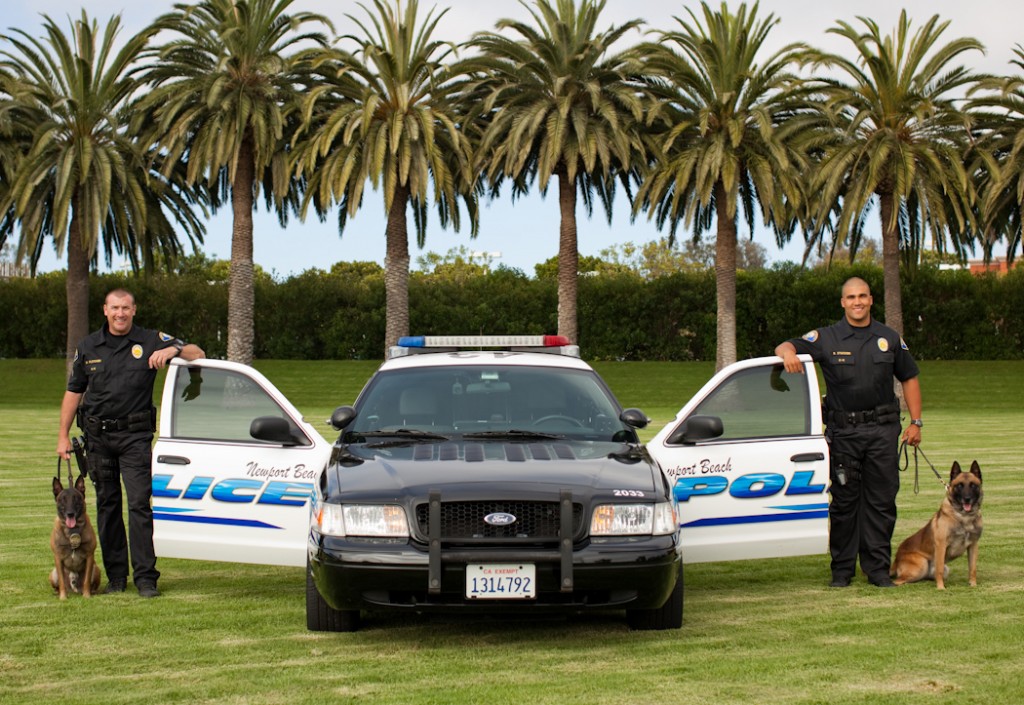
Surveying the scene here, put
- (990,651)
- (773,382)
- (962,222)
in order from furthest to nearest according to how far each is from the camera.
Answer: (962,222), (773,382), (990,651)

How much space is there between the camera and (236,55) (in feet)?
125

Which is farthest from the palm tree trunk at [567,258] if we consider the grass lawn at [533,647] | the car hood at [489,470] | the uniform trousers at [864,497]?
the car hood at [489,470]

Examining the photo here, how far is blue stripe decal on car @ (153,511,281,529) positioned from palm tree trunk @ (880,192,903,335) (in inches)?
1344

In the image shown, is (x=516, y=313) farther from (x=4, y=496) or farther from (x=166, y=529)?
(x=166, y=529)

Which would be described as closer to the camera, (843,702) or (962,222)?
(843,702)

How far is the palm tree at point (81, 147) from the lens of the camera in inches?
1553

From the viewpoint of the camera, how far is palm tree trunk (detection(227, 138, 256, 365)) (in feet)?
132

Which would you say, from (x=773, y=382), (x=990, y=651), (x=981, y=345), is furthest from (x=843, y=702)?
(x=981, y=345)

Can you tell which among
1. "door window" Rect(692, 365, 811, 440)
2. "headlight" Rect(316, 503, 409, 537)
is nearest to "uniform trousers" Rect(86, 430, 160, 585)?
"headlight" Rect(316, 503, 409, 537)

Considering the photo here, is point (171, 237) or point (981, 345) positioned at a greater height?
point (171, 237)

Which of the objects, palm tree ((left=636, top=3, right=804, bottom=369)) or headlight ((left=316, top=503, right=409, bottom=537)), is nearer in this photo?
headlight ((left=316, top=503, right=409, bottom=537))

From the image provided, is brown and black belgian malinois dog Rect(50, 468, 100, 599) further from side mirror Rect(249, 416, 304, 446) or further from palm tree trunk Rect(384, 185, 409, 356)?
palm tree trunk Rect(384, 185, 409, 356)

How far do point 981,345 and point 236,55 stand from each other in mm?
31113

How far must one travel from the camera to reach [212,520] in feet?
26.2
